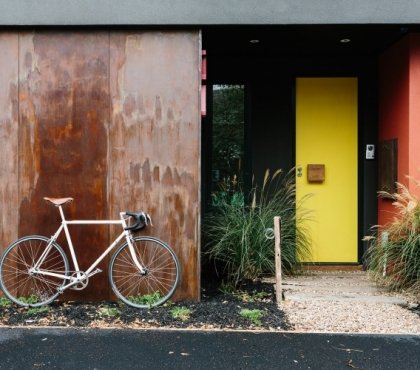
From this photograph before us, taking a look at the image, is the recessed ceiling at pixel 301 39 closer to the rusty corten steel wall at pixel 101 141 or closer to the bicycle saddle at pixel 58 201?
the rusty corten steel wall at pixel 101 141

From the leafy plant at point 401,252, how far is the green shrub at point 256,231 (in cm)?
117

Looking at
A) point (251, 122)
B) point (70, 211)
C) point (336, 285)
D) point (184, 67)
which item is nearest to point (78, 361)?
point (70, 211)

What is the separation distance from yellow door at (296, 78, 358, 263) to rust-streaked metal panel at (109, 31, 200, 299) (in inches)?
95.9

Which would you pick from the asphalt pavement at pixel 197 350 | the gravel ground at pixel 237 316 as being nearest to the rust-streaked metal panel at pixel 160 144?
the gravel ground at pixel 237 316

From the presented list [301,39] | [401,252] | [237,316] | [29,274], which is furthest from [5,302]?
[301,39]

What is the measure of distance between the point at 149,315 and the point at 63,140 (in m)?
2.05

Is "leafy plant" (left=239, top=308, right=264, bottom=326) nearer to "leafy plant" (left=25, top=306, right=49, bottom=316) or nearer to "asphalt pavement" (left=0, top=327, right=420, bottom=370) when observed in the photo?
"asphalt pavement" (left=0, top=327, right=420, bottom=370)

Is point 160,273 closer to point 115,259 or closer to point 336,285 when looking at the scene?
point 115,259

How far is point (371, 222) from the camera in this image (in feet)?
24.8

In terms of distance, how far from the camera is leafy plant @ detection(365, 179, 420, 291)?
5.75 m

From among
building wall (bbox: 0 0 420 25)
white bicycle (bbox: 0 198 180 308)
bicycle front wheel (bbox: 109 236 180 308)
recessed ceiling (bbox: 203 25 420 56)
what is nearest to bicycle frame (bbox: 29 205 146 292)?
white bicycle (bbox: 0 198 180 308)

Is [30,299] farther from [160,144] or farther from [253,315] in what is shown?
[253,315]

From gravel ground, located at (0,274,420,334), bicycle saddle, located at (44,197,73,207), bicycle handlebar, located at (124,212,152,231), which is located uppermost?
bicycle saddle, located at (44,197,73,207)

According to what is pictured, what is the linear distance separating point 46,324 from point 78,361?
3.32 feet
